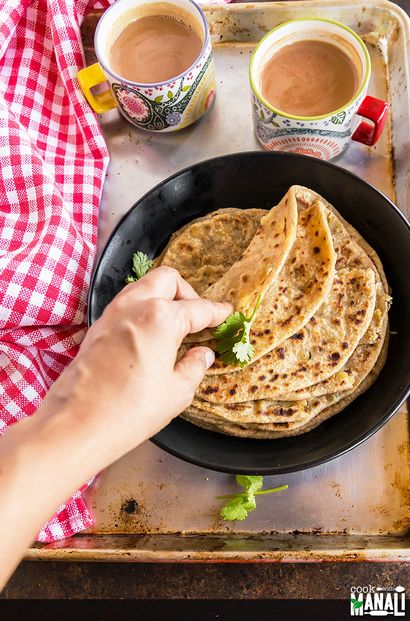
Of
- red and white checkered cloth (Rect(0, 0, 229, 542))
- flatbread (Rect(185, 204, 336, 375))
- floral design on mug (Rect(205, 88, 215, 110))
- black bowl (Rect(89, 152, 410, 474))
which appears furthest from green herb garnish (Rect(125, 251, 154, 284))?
floral design on mug (Rect(205, 88, 215, 110))

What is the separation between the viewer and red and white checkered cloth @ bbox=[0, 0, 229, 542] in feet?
5.01

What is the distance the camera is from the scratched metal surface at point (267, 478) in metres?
1.49

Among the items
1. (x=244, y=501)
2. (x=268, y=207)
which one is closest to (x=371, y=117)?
(x=268, y=207)

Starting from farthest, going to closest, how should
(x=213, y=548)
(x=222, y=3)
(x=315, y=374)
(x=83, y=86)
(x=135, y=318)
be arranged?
(x=222, y=3), (x=83, y=86), (x=213, y=548), (x=315, y=374), (x=135, y=318)

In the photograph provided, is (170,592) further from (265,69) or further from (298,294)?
(265,69)

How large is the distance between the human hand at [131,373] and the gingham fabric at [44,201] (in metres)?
0.50

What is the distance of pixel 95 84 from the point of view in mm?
1643

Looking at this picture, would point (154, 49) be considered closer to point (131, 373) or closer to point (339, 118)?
point (339, 118)

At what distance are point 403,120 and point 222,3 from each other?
63 cm

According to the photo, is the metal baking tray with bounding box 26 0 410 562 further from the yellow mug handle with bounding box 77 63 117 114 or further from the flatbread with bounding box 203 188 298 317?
the flatbread with bounding box 203 188 298 317

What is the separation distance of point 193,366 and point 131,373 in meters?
0.18

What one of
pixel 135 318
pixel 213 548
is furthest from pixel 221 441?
pixel 135 318

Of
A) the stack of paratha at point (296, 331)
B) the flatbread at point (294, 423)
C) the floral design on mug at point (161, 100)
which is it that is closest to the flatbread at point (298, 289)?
the stack of paratha at point (296, 331)

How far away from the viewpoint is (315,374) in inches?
53.0
